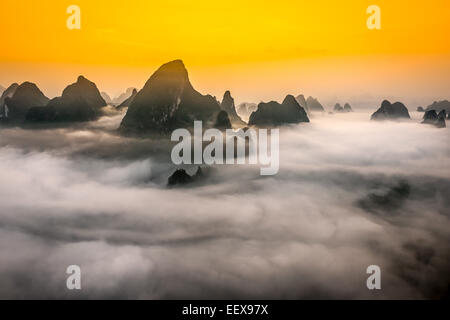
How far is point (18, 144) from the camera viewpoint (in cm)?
15725

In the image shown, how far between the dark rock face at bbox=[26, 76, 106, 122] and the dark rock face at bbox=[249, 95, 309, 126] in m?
88.3

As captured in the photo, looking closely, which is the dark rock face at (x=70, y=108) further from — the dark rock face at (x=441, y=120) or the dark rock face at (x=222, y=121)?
the dark rock face at (x=441, y=120)

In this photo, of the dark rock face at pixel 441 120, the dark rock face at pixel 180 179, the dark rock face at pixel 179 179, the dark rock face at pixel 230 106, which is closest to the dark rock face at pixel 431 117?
the dark rock face at pixel 441 120

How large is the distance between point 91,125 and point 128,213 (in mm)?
77884

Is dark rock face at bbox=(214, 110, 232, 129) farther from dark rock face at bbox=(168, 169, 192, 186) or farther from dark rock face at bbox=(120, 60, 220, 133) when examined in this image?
dark rock face at bbox=(168, 169, 192, 186)

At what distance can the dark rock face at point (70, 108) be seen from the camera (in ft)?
480

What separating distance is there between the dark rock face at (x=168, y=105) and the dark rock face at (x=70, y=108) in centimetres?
3328

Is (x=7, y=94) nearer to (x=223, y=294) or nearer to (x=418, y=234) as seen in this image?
(x=223, y=294)

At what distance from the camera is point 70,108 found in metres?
148

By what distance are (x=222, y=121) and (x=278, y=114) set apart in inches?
1930

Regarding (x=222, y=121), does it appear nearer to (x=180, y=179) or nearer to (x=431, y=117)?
(x=180, y=179)

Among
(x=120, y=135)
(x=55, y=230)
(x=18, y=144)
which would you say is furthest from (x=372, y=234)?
(x=18, y=144)

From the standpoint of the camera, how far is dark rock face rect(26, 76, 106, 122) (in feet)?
480

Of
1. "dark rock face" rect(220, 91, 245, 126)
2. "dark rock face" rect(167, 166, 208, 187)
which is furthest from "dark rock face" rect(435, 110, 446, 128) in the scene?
"dark rock face" rect(167, 166, 208, 187)
